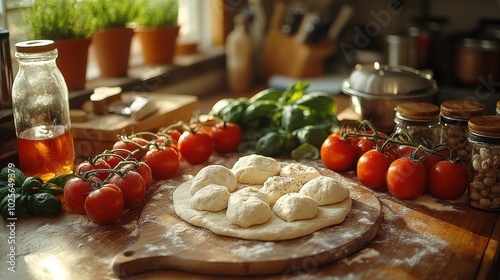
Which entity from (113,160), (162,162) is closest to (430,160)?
(162,162)

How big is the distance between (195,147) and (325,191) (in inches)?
17.9

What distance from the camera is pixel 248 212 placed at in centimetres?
120

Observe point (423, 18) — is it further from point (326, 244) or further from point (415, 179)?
point (326, 244)

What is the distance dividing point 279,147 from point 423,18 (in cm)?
150

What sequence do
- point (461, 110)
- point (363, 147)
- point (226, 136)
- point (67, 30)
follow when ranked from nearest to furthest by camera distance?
point (461, 110) < point (363, 147) < point (226, 136) < point (67, 30)

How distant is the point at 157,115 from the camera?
1783mm

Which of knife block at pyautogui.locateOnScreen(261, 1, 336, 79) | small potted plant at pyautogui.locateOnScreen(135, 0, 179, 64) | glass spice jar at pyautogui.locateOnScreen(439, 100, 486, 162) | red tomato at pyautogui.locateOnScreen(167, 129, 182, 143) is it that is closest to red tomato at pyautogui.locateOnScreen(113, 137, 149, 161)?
red tomato at pyautogui.locateOnScreen(167, 129, 182, 143)

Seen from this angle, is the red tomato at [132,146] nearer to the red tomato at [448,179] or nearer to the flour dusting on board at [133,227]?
the flour dusting on board at [133,227]

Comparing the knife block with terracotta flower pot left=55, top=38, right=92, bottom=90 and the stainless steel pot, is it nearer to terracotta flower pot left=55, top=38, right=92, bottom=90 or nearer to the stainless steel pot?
the stainless steel pot

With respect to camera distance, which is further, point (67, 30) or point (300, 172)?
point (67, 30)

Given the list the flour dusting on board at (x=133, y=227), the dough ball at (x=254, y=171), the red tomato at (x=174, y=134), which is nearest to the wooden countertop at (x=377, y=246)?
the flour dusting on board at (x=133, y=227)

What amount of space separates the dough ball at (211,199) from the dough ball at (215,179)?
6cm

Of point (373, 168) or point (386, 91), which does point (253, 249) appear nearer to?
point (373, 168)

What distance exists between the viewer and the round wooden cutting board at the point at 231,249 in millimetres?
1103
